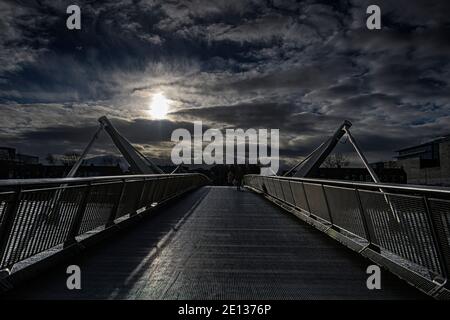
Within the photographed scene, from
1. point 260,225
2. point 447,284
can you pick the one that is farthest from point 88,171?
point 447,284

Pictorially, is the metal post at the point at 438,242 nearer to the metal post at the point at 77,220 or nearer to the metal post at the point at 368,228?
the metal post at the point at 368,228

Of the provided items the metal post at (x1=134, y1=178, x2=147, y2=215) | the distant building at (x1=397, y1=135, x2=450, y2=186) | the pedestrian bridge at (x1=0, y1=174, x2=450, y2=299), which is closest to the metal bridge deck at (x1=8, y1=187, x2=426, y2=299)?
the pedestrian bridge at (x1=0, y1=174, x2=450, y2=299)

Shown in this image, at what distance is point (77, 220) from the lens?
704cm

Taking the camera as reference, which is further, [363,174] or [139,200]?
[363,174]

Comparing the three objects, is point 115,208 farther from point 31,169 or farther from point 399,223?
point 31,169

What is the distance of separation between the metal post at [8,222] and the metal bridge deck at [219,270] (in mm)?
472

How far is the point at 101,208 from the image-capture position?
27.6 feet

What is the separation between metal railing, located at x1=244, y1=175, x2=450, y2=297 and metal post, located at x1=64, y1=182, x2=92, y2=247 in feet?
14.8

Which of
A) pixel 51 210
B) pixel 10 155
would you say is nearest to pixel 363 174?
pixel 10 155

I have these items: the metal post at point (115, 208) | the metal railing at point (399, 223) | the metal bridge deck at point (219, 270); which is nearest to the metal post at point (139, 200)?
the metal post at point (115, 208)

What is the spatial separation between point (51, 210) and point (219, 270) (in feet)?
8.09

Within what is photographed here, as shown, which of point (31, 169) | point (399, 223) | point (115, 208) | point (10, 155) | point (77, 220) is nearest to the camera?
point (399, 223)

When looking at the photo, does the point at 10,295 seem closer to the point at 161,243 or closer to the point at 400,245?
the point at 161,243
